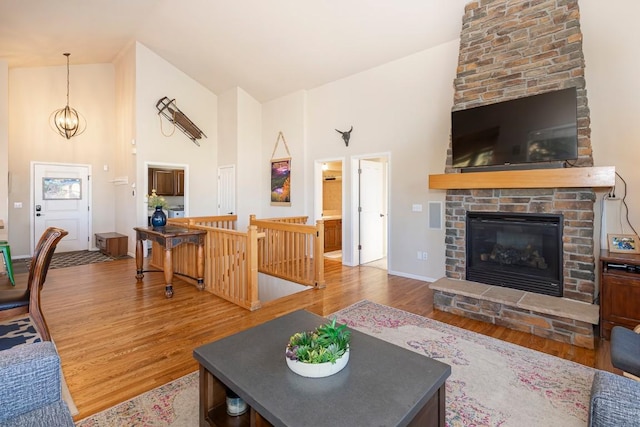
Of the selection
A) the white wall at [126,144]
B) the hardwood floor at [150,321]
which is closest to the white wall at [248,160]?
the white wall at [126,144]

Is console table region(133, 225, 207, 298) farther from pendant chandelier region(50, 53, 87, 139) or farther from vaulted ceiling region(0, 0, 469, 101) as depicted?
pendant chandelier region(50, 53, 87, 139)

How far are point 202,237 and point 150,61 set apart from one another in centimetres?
463

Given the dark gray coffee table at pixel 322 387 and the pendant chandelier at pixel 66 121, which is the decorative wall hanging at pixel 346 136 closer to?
the dark gray coffee table at pixel 322 387

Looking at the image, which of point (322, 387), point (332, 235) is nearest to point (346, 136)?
point (332, 235)

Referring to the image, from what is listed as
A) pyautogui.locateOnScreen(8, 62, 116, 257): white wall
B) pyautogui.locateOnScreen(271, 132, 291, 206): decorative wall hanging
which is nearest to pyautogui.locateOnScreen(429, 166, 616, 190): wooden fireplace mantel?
pyautogui.locateOnScreen(271, 132, 291, 206): decorative wall hanging

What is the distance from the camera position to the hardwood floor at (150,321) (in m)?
2.34

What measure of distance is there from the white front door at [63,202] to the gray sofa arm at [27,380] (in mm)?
7225

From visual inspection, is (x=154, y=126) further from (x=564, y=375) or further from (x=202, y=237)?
(x=564, y=375)

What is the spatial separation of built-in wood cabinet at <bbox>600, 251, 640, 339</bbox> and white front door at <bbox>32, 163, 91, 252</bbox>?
920 centimetres

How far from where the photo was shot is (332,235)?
762 cm

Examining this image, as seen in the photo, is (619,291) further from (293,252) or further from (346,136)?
(346,136)

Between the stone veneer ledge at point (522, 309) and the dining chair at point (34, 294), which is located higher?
the dining chair at point (34, 294)

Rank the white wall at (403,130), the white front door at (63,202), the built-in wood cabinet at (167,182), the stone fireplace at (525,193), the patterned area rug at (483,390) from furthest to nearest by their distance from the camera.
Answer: the built-in wood cabinet at (167,182) < the white front door at (63,202) < the white wall at (403,130) < the stone fireplace at (525,193) < the patterned area rug at (483,390)

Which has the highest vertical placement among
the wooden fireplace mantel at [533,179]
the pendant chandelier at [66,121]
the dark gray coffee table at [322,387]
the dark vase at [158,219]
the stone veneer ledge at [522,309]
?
the pendant chandelier at [66,121]
